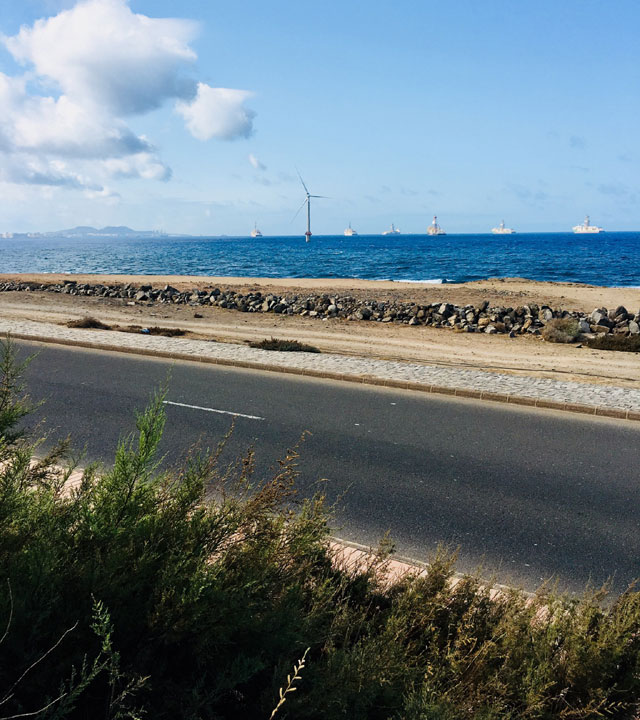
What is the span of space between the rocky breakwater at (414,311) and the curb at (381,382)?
11507 millimetres

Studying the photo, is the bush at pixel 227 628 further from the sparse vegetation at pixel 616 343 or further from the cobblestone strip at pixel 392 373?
the sparse vegetation at pixel 616 343

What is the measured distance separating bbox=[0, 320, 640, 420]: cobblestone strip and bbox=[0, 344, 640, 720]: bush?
28.7 feet

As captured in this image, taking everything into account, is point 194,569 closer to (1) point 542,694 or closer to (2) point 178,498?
(2) point 178,498

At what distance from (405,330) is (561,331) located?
5832 mm

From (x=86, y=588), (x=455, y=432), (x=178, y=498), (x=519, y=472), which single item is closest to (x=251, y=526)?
(x=178, y=498)

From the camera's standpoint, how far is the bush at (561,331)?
890 inches

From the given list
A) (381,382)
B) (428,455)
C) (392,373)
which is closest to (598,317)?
(392,373)

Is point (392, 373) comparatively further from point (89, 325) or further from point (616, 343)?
point (89, 325)

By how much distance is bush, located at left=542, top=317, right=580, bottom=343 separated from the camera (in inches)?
890

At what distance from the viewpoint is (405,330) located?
83.5 feet

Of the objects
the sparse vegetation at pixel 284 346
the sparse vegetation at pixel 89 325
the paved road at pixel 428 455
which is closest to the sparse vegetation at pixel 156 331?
the sparse vegetation at pixel 89 325

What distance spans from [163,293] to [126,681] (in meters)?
34.6

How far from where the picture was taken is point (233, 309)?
106 feet

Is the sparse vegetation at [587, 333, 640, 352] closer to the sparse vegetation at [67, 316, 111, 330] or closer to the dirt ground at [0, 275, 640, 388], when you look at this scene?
the dirt ground at [0, 275, 640, 388]
